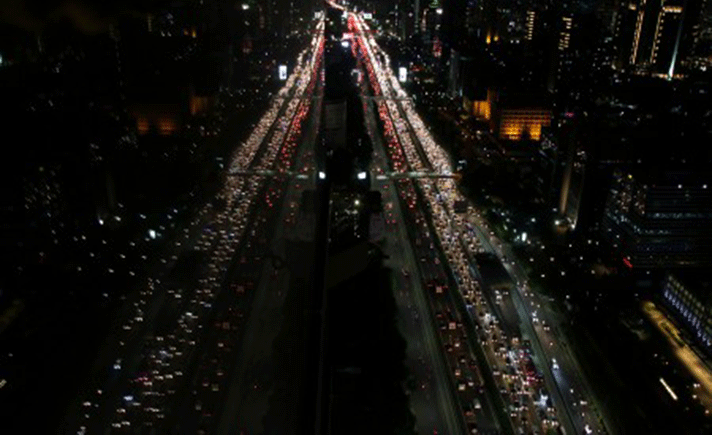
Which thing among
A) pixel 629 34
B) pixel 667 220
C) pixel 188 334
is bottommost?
pixel 188 334

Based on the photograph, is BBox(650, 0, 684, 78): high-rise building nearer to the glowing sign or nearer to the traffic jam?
the glowing sign

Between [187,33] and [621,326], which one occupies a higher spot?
[187,33]

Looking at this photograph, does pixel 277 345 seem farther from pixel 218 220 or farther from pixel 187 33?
pixel 187 33

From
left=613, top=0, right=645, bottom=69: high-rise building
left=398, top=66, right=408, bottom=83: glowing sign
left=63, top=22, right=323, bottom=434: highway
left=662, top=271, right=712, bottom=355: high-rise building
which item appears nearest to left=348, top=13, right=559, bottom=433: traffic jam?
left=662, top=271, right=712, bottom=355: high-rise building

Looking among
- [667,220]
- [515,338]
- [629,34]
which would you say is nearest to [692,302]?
[667,220]

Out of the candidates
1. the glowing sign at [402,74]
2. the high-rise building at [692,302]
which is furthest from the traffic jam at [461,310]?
the glowing sign at [402,74]

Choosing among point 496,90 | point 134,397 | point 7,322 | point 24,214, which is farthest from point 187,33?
point 134,397

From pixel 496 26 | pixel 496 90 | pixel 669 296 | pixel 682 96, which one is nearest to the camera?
pixel 669 296

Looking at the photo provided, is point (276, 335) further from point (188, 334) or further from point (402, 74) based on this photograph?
point (402, 74)
